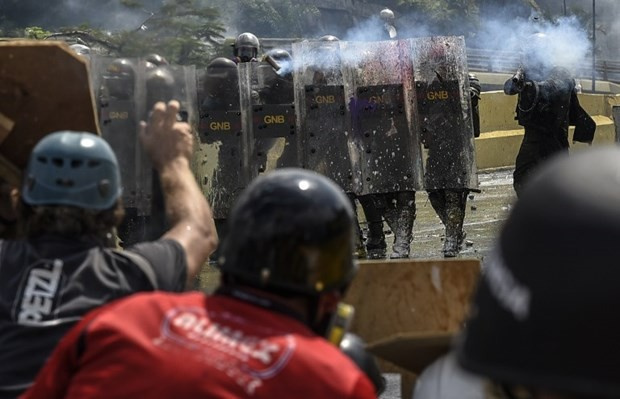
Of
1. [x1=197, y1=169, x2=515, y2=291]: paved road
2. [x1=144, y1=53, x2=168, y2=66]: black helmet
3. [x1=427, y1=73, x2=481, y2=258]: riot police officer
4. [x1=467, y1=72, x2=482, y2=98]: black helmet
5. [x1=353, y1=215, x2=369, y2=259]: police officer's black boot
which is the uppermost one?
[x1=144, y1=53, x2=168, y2=66]: black helmet

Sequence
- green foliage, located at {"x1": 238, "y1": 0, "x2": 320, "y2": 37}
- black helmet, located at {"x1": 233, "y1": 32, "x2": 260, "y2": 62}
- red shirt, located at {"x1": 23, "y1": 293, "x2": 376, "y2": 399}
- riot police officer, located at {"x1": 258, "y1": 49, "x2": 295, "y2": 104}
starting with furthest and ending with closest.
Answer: green foliage, located at {"x1": 238, "y1": 0, "x2": 320, "y2": 37}
black helmet, located at {"x1": 233, "y1": 32, "x2": 260, "y2": 62}
riot police officer, located at {"x1": 258, "y1": 49, "x2": 295, "y2": 104}
red shirt, located at {"x1": 23, "y1": 293, "x2": 376, "y2": 399}

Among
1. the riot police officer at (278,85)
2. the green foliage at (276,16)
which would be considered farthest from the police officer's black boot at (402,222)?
the green foliage at (276,16)

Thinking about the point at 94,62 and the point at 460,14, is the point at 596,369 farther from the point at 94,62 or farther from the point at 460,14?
the point at 460,14

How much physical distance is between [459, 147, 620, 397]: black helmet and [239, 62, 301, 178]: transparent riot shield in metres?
10.9

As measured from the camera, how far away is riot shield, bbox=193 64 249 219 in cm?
1215

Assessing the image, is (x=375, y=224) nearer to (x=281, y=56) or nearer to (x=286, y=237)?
(x=281, y=56)

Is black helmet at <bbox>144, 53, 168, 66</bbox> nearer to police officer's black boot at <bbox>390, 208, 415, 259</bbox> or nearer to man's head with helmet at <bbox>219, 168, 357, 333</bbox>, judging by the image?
man's head with helmet at <bbox>219, 168, 357, 333</bbox>

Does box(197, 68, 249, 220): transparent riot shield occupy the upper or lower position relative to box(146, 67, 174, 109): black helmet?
lower

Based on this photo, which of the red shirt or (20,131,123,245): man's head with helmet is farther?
(20,131,123,245): man's head with helmet

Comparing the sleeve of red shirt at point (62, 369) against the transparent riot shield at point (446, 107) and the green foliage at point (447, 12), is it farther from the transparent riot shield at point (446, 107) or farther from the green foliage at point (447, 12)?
the green foliage at point (447, 12)

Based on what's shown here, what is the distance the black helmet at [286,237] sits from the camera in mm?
2197

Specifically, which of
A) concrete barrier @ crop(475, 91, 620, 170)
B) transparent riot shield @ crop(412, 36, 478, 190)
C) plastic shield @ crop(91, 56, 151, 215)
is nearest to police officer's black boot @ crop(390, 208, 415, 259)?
transparent riot shield @ crop(412, 36, 478, 190)

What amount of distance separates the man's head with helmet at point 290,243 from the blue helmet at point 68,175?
0.92m

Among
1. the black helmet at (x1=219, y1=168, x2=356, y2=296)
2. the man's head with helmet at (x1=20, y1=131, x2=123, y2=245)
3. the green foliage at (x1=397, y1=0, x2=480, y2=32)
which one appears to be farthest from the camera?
the green foliage at (x1=397, y1=0, x2=480, y2=32)
